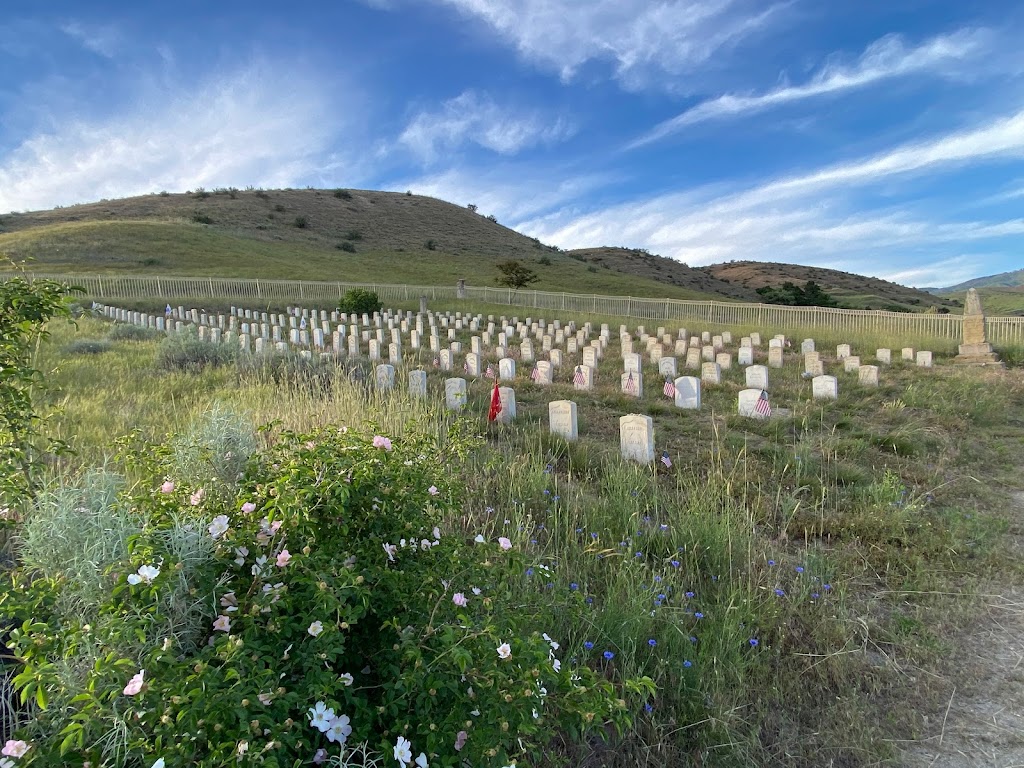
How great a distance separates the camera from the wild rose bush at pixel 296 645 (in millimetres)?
1262

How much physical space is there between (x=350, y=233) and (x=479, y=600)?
68.8m

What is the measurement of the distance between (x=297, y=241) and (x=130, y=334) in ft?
158

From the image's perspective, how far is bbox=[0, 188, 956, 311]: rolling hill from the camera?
41656mm

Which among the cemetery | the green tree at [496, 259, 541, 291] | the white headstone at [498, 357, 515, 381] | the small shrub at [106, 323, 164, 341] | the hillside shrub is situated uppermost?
the green tree at [496, 259, 541, 291]

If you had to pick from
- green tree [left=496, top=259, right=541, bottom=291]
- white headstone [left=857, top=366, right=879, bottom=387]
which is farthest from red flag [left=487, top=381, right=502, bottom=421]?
green tree [left=496, top=259, right=541, bottom=291]

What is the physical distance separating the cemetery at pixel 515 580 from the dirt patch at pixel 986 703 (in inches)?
3.7

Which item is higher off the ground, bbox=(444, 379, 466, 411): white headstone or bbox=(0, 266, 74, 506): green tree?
bbox=(0, 266, 74, 506): green tree

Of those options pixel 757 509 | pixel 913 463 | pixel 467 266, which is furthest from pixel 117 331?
pixel 467 266

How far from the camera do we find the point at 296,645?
1.56 meters

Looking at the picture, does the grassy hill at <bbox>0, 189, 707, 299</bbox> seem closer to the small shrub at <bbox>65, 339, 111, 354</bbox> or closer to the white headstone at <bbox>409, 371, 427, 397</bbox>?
the small shrub at <bbox>65, 339, 111, 354</bbox>

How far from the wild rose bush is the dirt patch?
172 cm

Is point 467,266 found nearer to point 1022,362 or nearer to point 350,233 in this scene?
point 350,233

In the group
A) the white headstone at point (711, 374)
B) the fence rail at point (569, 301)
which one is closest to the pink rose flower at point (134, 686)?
the white headstone at point (711, 374)

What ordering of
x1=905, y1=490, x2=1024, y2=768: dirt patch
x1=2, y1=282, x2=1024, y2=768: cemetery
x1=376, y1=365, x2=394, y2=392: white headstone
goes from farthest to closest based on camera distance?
x1=376, y1=365, x2=394, y2=392: white headstone < x1=905, y1=490, x2=1024, y2=768: dirt patch < x1=2, y1=282, x2=1024, y2=768: cemetery
